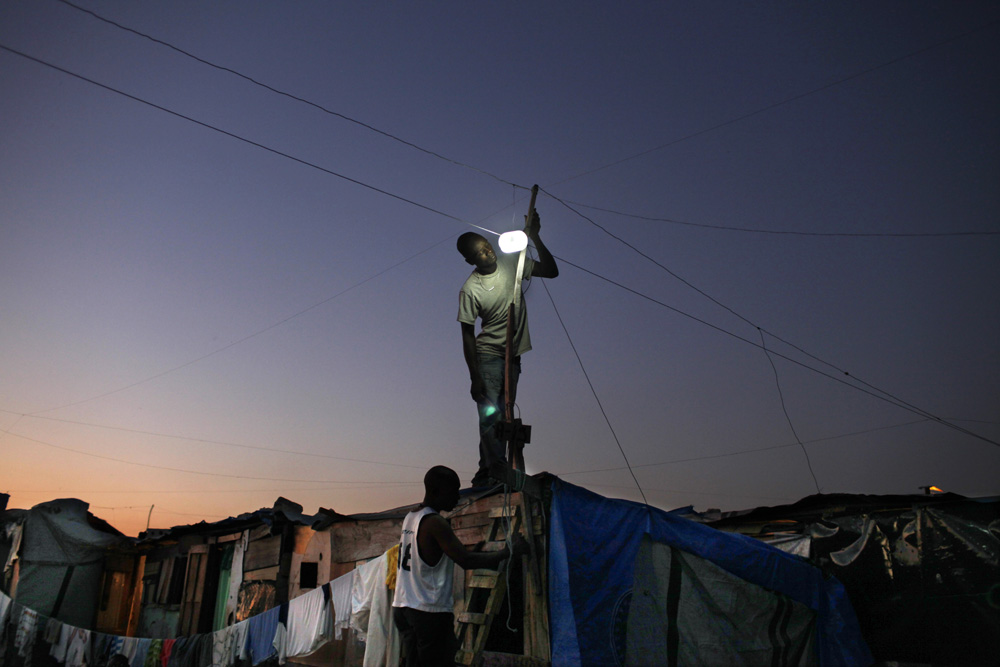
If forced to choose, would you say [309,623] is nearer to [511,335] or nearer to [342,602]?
[342,602]

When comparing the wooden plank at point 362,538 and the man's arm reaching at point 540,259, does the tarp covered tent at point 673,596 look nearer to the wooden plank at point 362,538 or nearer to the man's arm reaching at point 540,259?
the man's arm reaching at point 540,259

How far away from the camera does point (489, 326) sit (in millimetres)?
7020

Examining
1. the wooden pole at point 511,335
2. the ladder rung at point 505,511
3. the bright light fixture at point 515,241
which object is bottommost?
the ladder rung at point 505,511

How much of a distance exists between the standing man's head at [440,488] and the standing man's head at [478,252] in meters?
3.28

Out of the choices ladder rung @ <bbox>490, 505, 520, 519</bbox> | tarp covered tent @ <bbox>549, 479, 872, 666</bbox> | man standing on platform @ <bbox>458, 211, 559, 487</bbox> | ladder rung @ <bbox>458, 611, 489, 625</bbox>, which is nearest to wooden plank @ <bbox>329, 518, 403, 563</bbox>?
man standing on platform @ <bbox>458, 211, 559, 487</bbox>

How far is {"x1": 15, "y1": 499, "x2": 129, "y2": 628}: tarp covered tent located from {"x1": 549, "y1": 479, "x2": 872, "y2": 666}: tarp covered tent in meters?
15.5

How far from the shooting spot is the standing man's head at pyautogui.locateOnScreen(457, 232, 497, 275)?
23.5 feet

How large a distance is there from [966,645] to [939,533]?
4.08 feet

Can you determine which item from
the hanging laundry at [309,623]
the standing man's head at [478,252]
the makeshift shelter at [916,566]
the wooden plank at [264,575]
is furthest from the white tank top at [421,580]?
the wooden plank at [264,575]

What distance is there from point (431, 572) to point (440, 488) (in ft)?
1.81

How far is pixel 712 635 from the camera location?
5801 millimetres

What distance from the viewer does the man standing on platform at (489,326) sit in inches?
263

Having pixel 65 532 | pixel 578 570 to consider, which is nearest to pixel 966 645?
pixel 578 570

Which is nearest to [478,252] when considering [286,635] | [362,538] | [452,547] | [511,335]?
[511,335]
